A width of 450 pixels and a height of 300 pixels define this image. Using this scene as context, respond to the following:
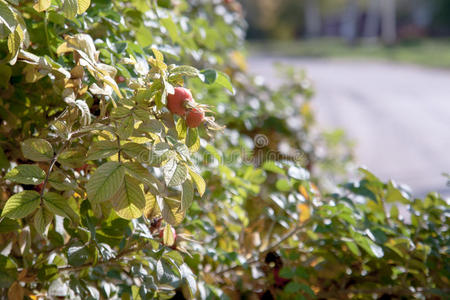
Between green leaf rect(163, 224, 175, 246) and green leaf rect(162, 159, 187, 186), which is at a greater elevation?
green leaf rect(162, 159, 187, 186)

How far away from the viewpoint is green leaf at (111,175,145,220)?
0.85m

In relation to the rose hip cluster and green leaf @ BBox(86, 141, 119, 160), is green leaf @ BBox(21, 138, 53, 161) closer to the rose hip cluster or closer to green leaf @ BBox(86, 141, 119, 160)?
green leaf @ BBox(86, 141, 119, 160)

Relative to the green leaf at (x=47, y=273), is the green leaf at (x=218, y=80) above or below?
above

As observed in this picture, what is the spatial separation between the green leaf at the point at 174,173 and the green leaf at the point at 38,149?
24 centimetres

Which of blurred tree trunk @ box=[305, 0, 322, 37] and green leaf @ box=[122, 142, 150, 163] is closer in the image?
green leaf @ box=[122, 142, 150, 163]

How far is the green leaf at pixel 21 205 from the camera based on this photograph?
84cm

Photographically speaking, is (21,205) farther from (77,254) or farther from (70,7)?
(70,7)

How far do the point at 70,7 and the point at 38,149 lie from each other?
26 centimetres

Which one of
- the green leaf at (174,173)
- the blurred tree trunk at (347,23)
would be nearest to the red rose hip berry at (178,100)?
the green leaf at (174,173)

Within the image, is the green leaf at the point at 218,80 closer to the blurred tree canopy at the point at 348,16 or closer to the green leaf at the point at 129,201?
the green leaf at the point at 129,201

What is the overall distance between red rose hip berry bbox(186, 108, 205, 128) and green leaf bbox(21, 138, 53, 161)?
0.83 ft

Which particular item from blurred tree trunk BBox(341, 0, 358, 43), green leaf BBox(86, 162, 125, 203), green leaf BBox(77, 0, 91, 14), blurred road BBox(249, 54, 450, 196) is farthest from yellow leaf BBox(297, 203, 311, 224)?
blurred tree trunk BBox(341, 0, 358, 43)

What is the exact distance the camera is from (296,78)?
11.0 feet

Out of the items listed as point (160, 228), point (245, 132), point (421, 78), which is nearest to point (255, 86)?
point (245, 132)
